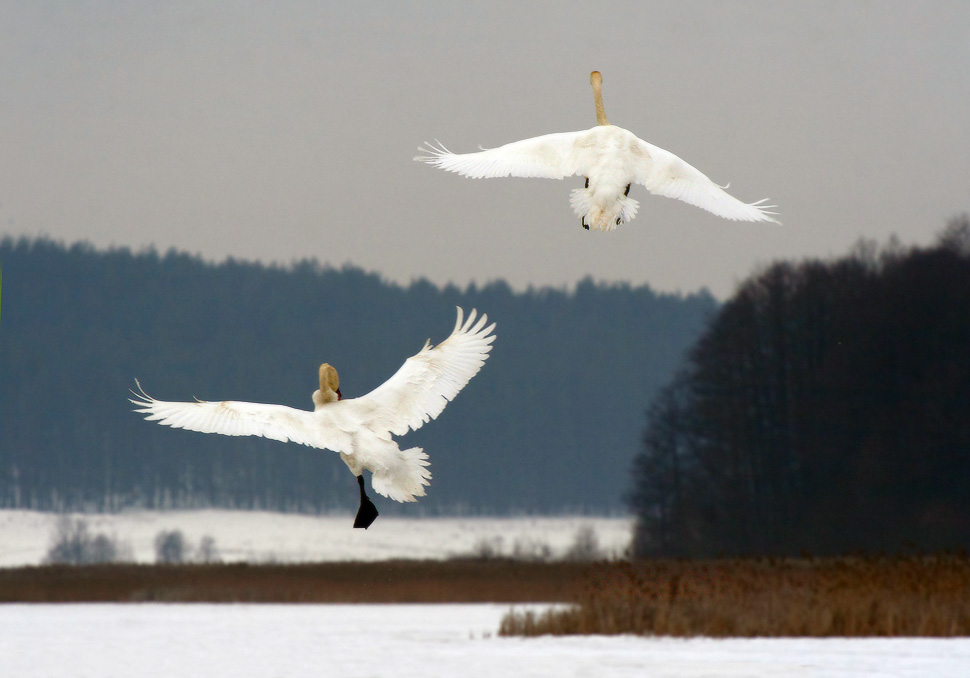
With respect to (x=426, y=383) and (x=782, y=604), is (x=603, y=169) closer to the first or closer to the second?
(x=426, y=383)

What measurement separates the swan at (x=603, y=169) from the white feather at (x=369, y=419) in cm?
102

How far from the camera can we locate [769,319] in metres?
51.5

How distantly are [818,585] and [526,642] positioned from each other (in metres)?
4.87

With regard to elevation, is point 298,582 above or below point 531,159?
below

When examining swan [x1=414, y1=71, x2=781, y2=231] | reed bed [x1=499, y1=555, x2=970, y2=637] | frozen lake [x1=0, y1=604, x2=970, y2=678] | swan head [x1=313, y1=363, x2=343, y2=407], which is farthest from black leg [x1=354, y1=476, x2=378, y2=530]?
reed bed [x1=499, y1=555, x2=970, y2=637]

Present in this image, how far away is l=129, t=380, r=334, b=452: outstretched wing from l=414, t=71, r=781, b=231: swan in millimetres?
1831

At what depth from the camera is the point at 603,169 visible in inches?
334

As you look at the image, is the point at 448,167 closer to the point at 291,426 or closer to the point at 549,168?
the point at 549,168

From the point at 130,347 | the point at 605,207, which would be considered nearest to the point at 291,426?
the point at 605,207

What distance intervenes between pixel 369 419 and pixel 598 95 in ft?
10.3

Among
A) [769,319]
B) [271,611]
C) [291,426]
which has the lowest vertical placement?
[271,611]

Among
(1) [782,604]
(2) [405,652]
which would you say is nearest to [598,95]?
(1) [782,604]

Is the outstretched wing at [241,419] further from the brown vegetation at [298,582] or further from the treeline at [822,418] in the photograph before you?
the treeline at [822,418]

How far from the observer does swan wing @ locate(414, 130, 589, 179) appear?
29.5 feet
